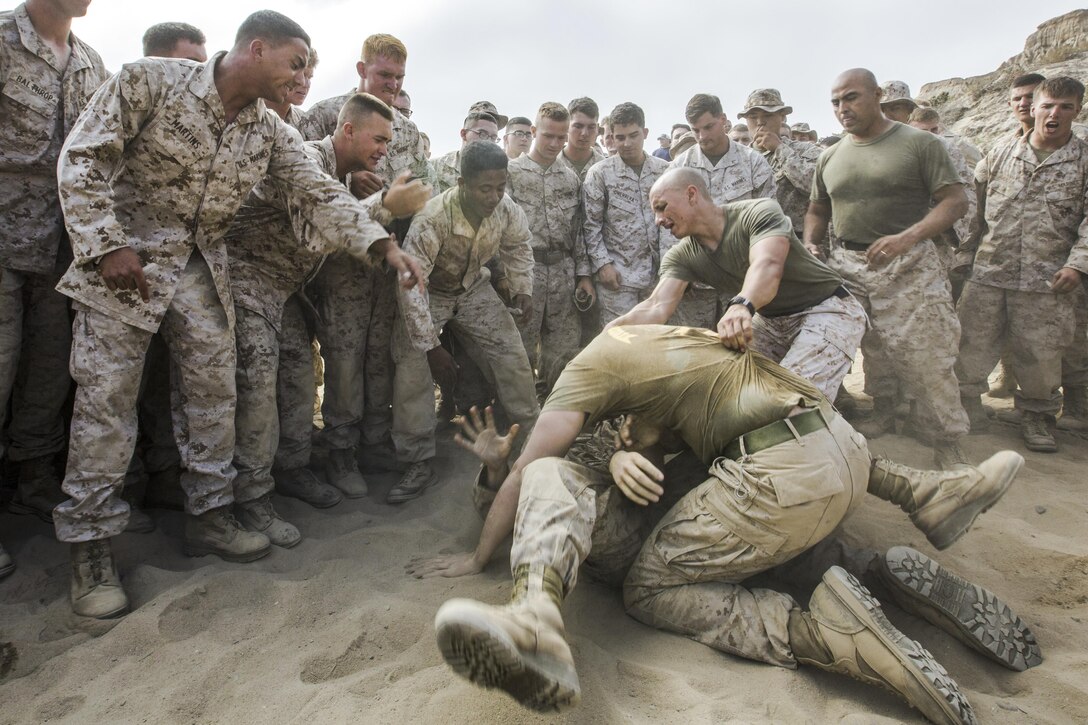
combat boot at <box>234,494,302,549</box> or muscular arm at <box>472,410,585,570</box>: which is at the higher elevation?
muscular arm at <box>472,410,585,570</box>

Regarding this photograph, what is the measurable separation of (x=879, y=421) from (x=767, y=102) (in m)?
2.64

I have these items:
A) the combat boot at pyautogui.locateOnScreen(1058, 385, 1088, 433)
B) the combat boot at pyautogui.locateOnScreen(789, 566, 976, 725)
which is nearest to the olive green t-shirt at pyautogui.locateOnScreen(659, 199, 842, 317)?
the combat boot at pyautogui.locateOnScreen(789, 566, 976, 725)

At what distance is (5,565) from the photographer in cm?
260

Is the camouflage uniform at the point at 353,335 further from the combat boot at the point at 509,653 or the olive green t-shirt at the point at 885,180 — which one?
the olive green t-shirt at the point at 885,180

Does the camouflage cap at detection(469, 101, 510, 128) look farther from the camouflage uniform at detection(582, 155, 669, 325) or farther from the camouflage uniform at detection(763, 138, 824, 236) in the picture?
the camouflage uniform at detection(763, 138, 824, 236)

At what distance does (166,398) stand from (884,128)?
4.36 m

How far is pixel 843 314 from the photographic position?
3322mm

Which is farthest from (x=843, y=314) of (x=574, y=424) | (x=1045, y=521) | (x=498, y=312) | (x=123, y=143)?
(x=123, y=143)

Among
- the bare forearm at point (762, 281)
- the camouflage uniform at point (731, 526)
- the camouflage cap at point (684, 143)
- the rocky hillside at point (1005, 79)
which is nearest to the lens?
the camouflage uniform at point (731, 526)

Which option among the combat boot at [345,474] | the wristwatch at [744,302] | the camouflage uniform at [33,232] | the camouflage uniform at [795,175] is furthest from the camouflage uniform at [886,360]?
the camouflage uniform at [33,232]

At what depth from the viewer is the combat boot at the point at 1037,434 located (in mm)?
4332

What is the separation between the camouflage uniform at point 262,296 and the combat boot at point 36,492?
2.65ft

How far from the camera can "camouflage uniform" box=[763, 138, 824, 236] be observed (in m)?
5.07

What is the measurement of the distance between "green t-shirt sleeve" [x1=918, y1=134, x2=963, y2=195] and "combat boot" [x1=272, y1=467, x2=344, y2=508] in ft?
12.6
